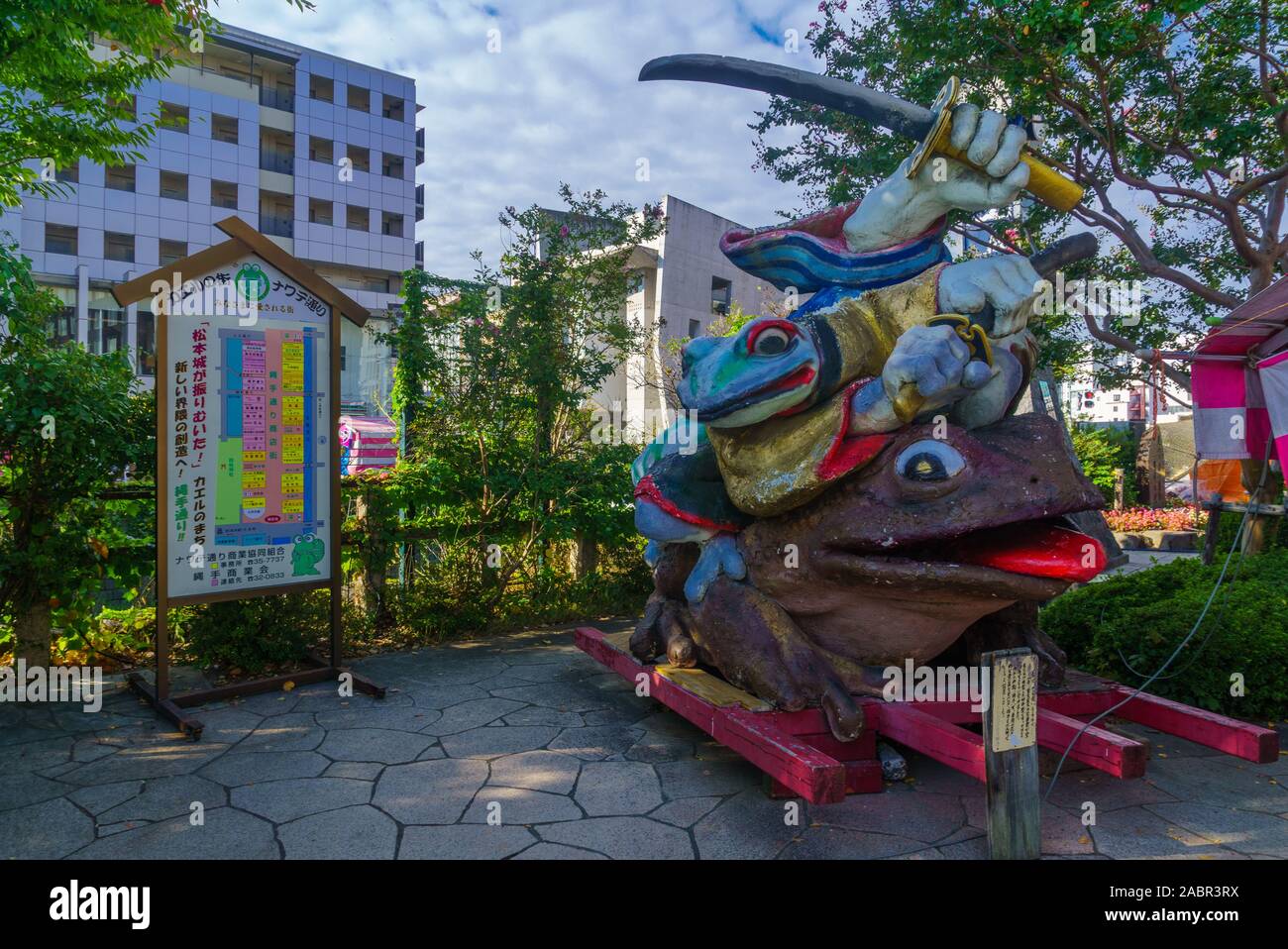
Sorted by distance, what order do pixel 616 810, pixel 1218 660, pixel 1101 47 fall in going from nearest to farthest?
pixel 616 810 < pixel 1218 660 < pixel 1101 47

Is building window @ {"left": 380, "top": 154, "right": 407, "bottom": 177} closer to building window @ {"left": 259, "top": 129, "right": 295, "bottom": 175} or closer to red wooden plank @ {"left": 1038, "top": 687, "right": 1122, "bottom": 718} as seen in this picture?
building window @ {"left": 259, "top": 129, "right": 295, "bottom": 175}

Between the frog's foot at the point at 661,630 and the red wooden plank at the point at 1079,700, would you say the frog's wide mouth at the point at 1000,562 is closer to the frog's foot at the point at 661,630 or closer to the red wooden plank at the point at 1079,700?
the red wooden plank at the point at 1079,700

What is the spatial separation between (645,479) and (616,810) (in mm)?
1789

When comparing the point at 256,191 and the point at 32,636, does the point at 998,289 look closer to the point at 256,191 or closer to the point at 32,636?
the point at 32,636

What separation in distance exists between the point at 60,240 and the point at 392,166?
12404 mm

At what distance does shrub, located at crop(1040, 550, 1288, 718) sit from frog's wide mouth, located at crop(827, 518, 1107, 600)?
2.21 m

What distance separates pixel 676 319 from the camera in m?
26.2

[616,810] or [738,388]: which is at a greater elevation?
[738,388]

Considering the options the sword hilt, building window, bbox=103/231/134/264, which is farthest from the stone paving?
building window, bbox=103/231/134/264

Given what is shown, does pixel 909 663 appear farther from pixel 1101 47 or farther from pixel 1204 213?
pixel 1204 213

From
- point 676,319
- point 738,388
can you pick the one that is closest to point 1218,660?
point 738,388

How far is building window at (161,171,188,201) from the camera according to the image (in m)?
29.4

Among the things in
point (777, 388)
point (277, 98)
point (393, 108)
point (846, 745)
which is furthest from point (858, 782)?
point (393, 108)

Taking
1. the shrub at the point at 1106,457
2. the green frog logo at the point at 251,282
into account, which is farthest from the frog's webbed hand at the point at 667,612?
the shrub at the point at 1106,457
